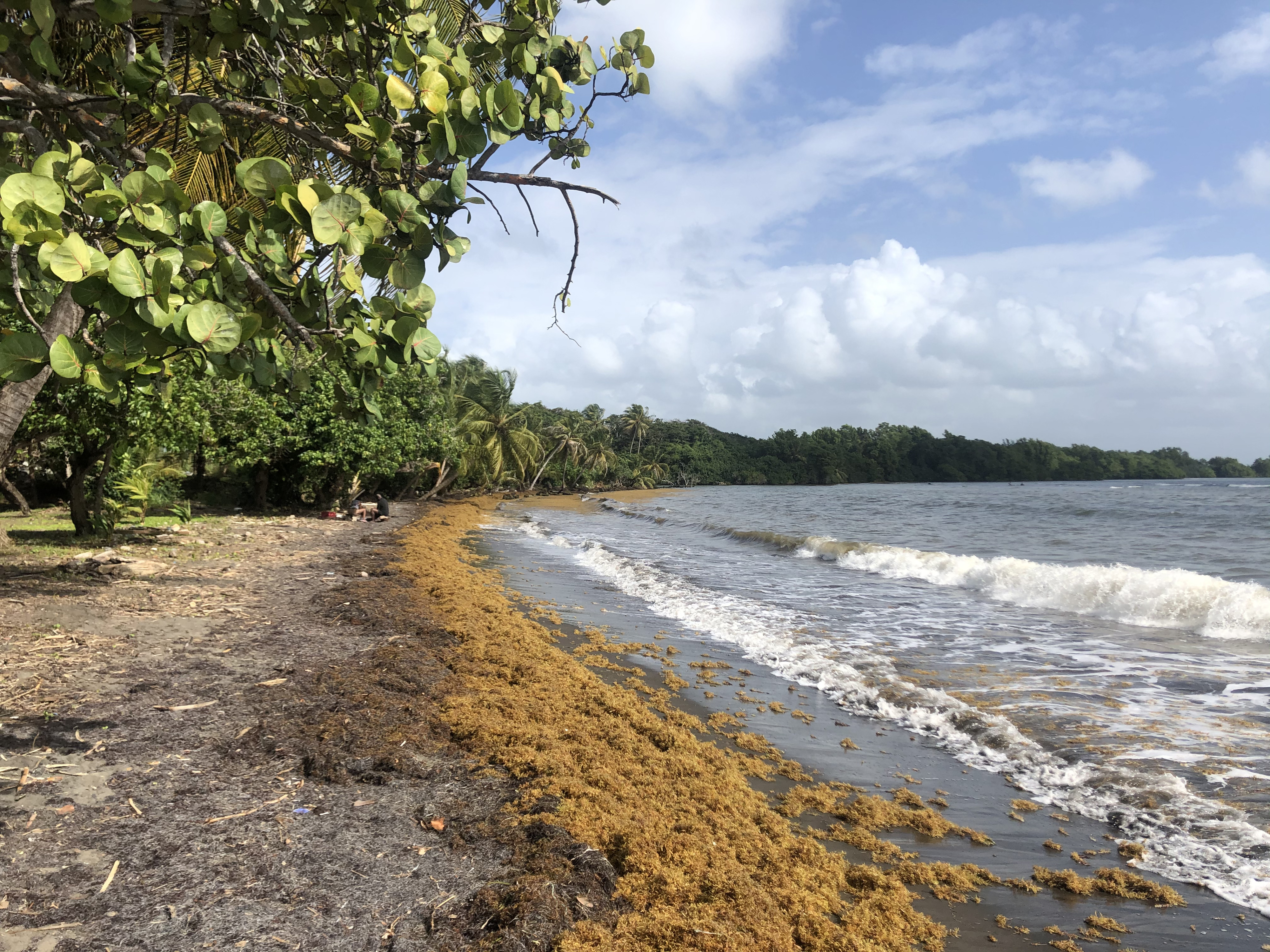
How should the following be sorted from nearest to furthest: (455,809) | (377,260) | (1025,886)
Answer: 1. (377,260)
2. (1025,886)
3. (455,809)

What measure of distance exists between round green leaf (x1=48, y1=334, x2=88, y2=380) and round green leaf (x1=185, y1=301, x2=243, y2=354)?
0.96 feet

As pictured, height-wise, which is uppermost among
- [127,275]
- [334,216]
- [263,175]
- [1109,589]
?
[263,175]

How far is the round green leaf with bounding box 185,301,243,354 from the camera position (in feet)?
6.22

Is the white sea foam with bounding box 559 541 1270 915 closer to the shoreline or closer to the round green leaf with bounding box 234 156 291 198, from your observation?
the shoreline

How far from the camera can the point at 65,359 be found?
1.88 metres

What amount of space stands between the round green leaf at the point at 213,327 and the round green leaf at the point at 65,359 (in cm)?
29

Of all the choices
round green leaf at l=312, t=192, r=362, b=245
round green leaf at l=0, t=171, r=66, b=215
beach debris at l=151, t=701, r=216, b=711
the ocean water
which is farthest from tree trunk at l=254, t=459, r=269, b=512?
round green leaf at l=312, t=192, r=362, b=245

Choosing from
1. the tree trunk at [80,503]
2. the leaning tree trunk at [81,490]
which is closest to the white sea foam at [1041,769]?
the leaning tree trunk at [81,490]

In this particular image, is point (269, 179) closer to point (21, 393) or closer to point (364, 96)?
point (364, 96)

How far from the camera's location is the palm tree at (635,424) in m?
89.5

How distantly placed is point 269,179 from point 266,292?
14.4 inches

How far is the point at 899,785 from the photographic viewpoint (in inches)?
184

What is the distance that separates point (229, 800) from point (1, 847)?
841 mm

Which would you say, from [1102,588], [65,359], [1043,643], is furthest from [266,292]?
[1102,588]
